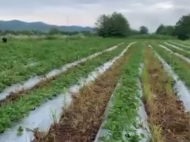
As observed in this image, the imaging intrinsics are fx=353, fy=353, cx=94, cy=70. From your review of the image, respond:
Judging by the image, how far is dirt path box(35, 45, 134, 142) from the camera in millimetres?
4754

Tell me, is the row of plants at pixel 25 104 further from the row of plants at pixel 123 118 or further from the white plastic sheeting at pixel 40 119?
the row of plants at pixel 123 118

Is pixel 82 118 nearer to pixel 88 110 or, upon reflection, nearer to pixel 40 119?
pixel 88 110

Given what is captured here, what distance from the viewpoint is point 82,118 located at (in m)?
5.59

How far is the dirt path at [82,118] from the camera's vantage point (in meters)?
4.75

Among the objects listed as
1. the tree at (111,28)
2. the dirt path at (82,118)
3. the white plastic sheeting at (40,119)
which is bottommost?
the tree at (111,28)

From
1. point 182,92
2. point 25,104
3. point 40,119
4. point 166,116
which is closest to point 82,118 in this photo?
point 40,119

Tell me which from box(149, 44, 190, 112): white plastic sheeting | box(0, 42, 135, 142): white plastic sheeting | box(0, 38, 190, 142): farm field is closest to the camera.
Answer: box(0, 42, 135, 142): white plastic sheeting

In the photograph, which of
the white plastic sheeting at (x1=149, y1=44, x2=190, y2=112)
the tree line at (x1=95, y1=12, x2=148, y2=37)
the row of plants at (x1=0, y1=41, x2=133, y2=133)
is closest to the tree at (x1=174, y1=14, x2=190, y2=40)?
the tree line at (x1=95, y1=12, x2=148, y2=37)

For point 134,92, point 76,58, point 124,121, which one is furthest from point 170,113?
point 76,58

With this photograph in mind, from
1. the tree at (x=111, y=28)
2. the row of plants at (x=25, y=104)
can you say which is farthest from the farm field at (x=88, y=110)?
the tree at (x=111, y=28)

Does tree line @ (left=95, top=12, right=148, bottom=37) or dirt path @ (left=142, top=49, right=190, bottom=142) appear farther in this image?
tree line @ (left=95, top=12, right=148, bottom=37)

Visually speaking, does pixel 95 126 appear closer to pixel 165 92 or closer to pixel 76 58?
pixel 165 92

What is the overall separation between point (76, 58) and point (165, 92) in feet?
22.9

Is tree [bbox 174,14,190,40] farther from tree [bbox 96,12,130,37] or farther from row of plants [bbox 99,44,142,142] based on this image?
row of plants [bbox 99,44,142,142]
